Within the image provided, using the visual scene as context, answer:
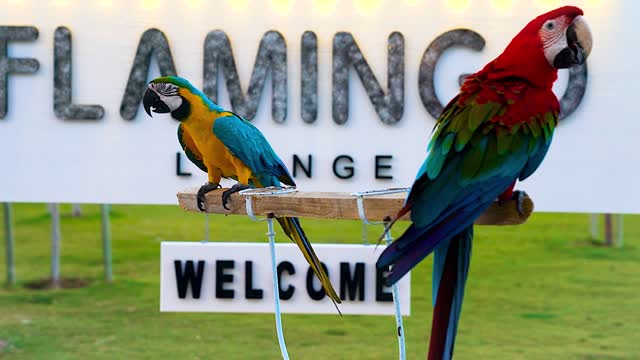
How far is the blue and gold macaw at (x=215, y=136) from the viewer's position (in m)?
2.71

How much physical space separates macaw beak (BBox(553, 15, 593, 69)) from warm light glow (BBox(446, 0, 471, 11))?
2.27 m

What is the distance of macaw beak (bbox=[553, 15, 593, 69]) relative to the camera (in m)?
1.96

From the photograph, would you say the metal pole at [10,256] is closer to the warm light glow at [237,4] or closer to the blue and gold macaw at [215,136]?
the warm light glow at [237,4]

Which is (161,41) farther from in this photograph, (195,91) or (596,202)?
(596,202)

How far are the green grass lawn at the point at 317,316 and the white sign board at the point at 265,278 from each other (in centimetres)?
282

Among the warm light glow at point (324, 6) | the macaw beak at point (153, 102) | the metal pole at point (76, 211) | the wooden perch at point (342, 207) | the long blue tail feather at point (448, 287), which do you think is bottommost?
the metal pole at point (76, 211)

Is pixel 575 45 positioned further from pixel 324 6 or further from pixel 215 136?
pixel 324 6

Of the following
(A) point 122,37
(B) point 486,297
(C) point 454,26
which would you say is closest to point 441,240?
(C) point 454,26

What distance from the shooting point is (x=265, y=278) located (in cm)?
412

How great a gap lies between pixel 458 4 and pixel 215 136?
70.6 inches

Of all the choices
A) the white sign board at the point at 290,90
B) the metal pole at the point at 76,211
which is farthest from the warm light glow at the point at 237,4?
the metal pole at the point at 76,211

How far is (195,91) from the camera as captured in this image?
271 cm

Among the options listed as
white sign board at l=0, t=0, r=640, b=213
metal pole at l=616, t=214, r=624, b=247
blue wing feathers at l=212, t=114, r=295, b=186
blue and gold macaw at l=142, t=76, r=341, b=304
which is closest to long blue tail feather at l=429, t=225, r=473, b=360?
blue and gold macaw at l=142, t=76, r=341, b=304

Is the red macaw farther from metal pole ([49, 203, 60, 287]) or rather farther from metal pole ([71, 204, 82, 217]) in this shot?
metal pole ([71, 204, 82, 217])
